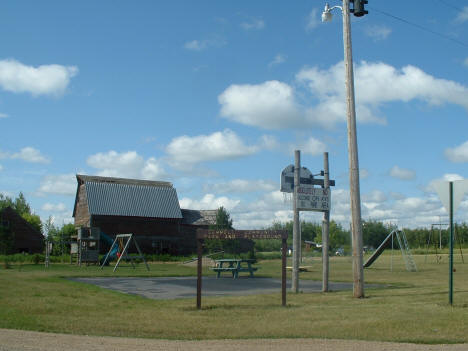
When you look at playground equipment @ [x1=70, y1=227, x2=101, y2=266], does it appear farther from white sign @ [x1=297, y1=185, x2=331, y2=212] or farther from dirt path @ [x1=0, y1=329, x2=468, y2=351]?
dirt path @ [x1=0, y1=329, x2=468, y2=351]

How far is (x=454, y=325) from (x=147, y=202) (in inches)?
1893

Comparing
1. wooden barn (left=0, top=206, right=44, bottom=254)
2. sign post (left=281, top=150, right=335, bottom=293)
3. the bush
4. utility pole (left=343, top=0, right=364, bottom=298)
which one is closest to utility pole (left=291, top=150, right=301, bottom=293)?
sign post (left=281, top=150, right=335, bottom=293)

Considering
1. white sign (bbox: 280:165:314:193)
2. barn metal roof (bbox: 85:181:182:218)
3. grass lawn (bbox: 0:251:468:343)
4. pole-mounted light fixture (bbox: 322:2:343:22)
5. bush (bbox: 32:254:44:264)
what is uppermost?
pole-mounted light fixture (bbox: 322:2:343:22)

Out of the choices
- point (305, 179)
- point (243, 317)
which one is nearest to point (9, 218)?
point (305, 179)

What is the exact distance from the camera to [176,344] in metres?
8.22

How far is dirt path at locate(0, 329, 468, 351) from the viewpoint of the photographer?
7.71 metres

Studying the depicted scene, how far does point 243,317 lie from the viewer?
1108cm

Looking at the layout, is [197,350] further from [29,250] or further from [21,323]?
[29,250]

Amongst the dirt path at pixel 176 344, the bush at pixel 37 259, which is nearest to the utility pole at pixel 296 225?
the dirt path at pixel 176 344

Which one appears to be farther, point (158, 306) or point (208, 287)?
point (208, 287)

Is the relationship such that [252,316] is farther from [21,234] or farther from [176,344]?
[21,234]

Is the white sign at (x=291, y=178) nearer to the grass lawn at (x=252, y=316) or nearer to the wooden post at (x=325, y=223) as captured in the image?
the wooden post at (x=325, y=223)

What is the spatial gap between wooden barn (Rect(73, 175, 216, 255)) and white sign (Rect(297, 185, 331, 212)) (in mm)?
38603

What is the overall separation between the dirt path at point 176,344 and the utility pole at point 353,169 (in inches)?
249
